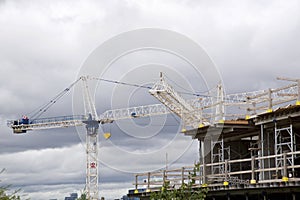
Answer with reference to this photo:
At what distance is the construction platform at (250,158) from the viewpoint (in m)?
26.9

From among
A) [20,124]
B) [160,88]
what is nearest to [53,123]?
[20,124]

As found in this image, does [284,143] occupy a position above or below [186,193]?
above

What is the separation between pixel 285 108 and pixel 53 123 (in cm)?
11618

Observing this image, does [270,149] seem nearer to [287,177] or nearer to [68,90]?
[287,177]

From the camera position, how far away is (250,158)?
31844mm

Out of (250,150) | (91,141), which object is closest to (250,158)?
(250,150)

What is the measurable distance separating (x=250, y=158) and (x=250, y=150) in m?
0.57

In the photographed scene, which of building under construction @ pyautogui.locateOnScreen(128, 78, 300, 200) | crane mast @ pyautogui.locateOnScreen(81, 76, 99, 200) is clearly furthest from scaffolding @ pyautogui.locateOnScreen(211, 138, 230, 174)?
crane mast @ pyautogui.locateOnScreen(81, 76, 99, 200)

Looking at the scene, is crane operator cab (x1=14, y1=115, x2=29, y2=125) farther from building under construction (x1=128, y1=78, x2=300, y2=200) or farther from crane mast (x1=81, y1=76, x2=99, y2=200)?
building under construction (x1=128, y1=78, x2=300, y2=200)

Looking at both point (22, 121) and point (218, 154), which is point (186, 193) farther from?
point (22, 121)

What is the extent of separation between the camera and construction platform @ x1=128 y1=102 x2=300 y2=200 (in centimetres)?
2691

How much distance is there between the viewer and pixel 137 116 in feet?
407

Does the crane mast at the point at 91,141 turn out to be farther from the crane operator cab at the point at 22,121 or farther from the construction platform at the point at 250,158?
the construction platform at the point at 250,158

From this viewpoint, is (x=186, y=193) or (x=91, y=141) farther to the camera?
(x=91, y=141)
